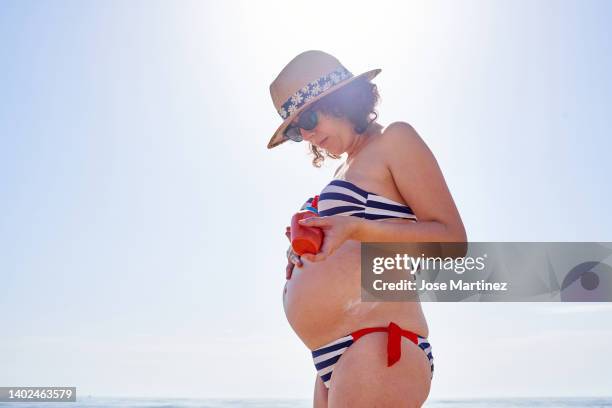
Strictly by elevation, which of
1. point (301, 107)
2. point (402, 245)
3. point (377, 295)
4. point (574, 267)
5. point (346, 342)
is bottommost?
point (346, 342)

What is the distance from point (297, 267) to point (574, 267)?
2.64 meters

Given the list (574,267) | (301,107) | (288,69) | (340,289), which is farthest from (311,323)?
(574,267)

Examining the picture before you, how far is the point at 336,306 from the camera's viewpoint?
262cm

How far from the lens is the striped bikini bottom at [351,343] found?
2.36m

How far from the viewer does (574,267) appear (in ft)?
15.4

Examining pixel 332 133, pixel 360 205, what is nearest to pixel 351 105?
pixel 332 133

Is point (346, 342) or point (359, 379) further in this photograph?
point (346, 342)

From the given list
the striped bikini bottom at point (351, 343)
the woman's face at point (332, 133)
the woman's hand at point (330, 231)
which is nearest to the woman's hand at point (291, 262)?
the striped bikini bottom at point (351, 343)

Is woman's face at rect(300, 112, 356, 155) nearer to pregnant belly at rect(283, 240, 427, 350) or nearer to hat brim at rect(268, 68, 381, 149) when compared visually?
hat brim at rect(268, 68, 381, 149)

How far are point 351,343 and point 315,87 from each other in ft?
3.76

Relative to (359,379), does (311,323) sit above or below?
above

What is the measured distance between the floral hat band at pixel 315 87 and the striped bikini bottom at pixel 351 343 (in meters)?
1.06

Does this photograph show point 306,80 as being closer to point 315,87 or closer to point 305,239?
point 315,87

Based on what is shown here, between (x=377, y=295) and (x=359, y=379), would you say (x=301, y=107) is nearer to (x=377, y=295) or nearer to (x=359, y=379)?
(x=377, y=295)
